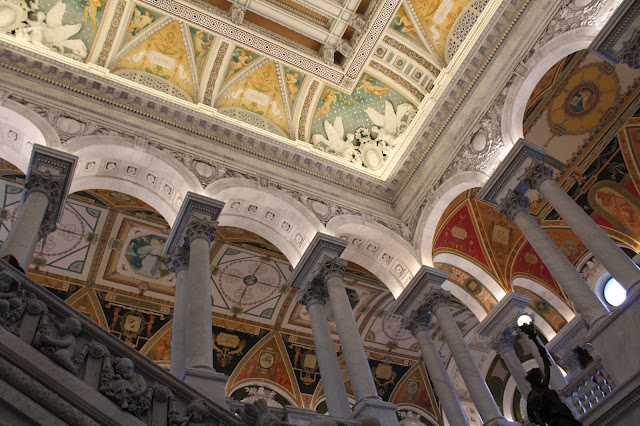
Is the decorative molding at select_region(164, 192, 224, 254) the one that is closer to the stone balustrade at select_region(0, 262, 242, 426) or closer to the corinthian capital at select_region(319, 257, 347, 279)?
the corinthian capital at select_region(319, 257, 347, 279)

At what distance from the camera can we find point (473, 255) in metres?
12.8

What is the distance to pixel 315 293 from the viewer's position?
995 centimetres

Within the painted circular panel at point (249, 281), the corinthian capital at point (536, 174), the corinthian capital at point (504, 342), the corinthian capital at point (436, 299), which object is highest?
the painted circular panel at point (249, 281)

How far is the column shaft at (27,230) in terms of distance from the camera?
6996 millimetres

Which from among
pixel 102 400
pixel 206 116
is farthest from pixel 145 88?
pixel 102 400

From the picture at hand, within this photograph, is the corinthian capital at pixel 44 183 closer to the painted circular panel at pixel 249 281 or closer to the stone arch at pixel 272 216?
the stone arch at pixel 272 216

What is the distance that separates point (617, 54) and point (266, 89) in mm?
7102

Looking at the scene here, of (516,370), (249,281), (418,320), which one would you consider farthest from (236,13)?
(516,370)

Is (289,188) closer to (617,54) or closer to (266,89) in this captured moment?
(266,89)

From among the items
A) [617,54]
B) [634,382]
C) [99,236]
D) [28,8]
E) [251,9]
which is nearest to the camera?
[634,382]

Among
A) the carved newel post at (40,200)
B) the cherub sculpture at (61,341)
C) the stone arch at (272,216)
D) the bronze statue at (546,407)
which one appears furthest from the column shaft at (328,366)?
the cherub sculpture at (61,341)

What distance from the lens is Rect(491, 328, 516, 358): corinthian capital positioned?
1127cm

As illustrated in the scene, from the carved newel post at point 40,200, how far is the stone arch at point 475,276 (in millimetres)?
7754

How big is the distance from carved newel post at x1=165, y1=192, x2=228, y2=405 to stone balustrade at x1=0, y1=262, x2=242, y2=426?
1.39 m
